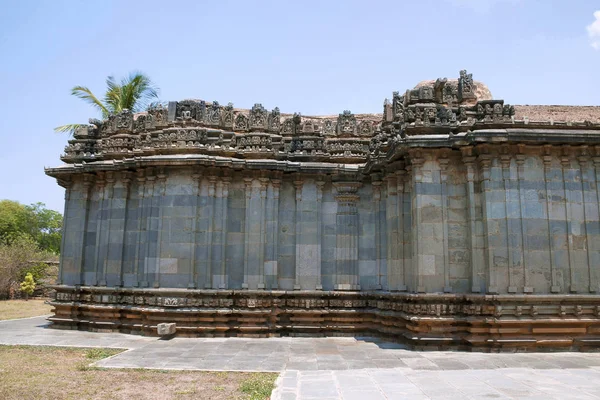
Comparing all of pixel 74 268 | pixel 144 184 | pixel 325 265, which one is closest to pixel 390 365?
pixel 325 265

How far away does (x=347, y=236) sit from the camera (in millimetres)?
18172

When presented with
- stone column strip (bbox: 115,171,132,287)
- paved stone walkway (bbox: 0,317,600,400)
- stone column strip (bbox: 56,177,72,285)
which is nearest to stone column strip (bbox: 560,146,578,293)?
paved stone walkway (bbox: 0,317,600,400)

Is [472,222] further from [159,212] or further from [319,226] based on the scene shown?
[159,212]

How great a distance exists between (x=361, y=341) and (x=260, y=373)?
19.9ft

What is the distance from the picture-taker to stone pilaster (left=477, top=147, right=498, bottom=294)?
13969 millimetres

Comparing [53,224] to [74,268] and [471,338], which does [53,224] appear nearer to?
[74,268]

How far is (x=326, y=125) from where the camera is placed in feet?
62.7

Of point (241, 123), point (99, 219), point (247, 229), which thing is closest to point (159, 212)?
point (247, 229)

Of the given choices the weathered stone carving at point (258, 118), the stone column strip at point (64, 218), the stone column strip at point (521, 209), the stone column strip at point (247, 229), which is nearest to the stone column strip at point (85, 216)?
the stone column strip at point (64, 218)

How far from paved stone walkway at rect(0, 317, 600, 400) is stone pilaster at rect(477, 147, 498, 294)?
2075 mm

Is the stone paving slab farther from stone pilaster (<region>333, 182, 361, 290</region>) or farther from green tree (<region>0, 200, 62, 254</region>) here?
green tree (<region>0, 200, 62, 254</region>)

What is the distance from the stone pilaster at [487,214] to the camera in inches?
550

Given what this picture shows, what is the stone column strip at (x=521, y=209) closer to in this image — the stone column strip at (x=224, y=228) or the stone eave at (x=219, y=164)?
the stone eave at (x=219, y=164)

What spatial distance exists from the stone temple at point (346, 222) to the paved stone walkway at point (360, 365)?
1.12m
